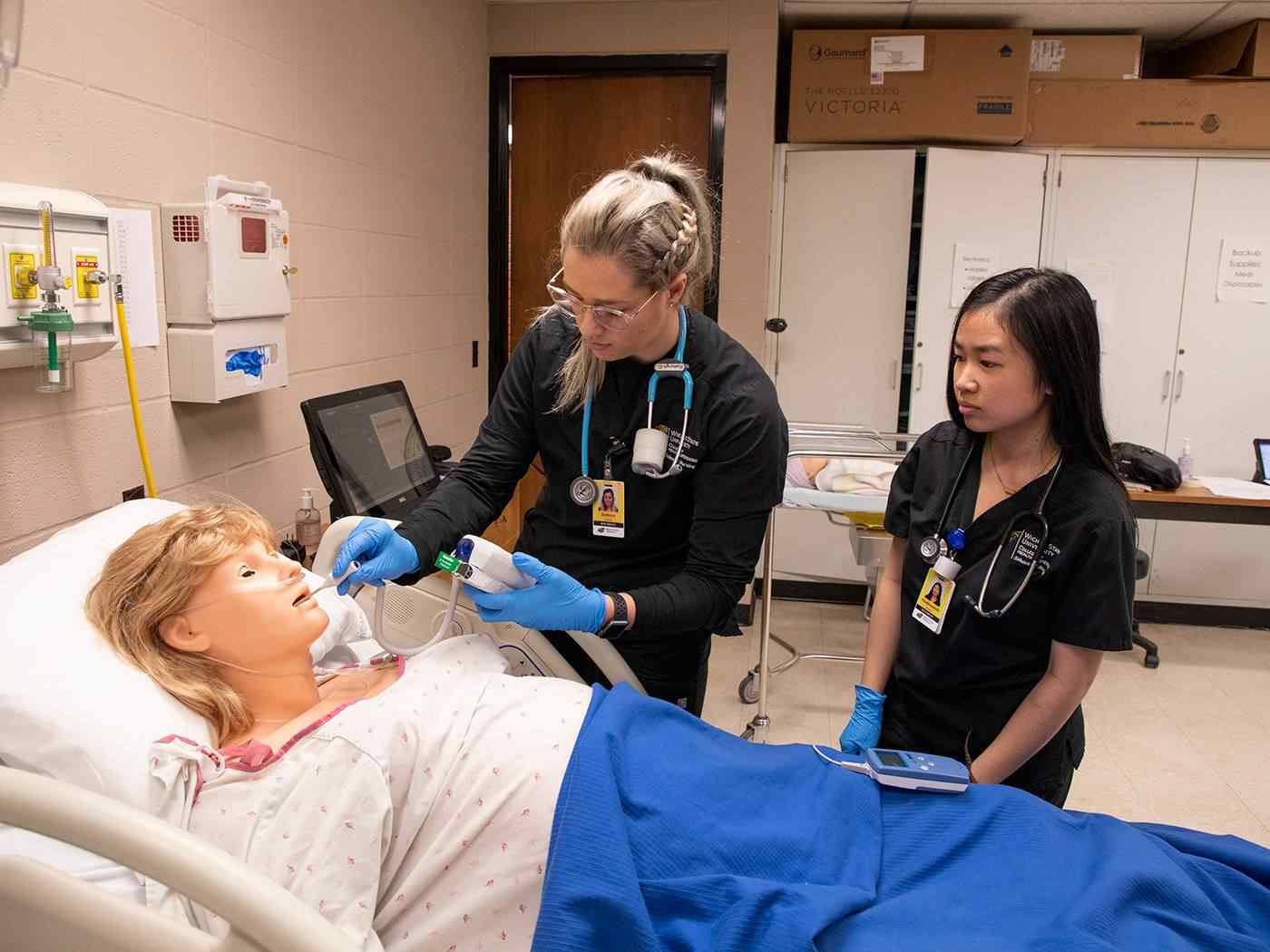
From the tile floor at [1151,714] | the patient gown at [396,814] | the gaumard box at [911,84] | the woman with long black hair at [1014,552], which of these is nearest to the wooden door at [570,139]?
the gaumard box at [911,84]

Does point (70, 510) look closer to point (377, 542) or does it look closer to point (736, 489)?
point (377, 542)

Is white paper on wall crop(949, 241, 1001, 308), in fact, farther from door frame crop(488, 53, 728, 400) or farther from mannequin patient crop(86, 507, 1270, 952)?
mannequin patient crop(86, 507, 1270, 952)

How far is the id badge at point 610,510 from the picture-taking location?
1.65 metres

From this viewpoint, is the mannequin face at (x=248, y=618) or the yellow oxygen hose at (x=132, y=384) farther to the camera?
the yellow oxygen hose at (x=132, y=384)

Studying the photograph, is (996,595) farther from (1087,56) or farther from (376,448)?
(1087,56)

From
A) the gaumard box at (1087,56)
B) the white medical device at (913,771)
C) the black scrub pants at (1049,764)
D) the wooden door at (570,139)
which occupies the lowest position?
the black scrub pants at (1049,764)

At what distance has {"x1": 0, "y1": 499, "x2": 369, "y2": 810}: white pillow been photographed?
3.95 feet

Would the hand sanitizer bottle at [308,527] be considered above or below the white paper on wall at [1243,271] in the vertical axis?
below

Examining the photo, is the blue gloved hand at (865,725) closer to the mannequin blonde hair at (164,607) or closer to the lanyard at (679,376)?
the lanyard at (679,376)

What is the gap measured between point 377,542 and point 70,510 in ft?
2.00

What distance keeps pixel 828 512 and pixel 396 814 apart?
7.15ft

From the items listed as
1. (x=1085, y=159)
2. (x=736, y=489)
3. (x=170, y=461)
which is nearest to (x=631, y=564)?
(x=736, y=489)

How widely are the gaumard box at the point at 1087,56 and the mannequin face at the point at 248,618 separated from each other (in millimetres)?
3559

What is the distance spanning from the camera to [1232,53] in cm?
373
